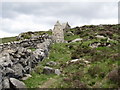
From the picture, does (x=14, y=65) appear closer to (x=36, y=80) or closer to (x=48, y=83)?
(x=36, y=80)

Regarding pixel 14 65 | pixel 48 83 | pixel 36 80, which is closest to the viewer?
pixel 48 83

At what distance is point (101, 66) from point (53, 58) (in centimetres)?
1071

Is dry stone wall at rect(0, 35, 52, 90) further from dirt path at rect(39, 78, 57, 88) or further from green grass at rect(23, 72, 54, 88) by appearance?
dirt path at rect(39, 78, 57, 88)

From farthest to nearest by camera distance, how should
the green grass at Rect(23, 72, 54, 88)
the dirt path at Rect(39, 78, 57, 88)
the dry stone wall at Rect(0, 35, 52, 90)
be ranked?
the green grass at Rect(23, 72, 54, 88)
the dirt path at Rect(39, 78, 57, 88)
the dry stone wall at Rect(0, 35, 52, 90)

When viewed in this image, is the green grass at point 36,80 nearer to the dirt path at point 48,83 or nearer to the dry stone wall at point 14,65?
the dirt path at point 48,83

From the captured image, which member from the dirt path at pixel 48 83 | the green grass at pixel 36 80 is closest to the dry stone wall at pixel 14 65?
the green grass at pixel 36 80

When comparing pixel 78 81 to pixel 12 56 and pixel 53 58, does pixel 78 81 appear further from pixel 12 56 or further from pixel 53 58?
pixel 53 58

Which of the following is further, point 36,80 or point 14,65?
point 14,65

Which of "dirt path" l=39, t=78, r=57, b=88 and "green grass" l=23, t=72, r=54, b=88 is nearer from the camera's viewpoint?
"dirt path" l=39, t=78, r=57, b=88

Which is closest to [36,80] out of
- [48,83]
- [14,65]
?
[48,83]

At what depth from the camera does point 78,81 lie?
1564 cm

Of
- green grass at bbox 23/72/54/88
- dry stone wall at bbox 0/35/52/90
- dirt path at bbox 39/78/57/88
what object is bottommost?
green grass at bbox 23/72/54/88

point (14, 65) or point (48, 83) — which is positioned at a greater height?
point (14, 65)

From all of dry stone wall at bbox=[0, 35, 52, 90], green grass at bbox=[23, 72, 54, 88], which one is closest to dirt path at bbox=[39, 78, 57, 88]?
green grass at bbox=[23, 72, 54, 88]
